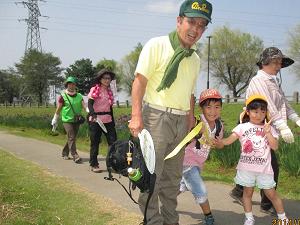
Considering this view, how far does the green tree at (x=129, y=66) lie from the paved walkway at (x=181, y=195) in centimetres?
6455

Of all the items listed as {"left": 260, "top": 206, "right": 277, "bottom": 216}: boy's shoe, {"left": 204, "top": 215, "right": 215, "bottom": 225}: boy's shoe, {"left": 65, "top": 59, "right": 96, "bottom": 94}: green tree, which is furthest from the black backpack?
{"left": 65, "top": 59, "right": 96, "bottom": 94}: green tree

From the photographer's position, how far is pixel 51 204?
18.4 ft

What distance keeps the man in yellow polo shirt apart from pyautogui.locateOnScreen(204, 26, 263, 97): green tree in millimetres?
56925

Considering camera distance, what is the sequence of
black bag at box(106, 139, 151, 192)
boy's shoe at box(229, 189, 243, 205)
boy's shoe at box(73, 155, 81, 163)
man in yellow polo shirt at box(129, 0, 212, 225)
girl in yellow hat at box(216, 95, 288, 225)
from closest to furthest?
1. black bag at box(106, 139, 151, 192)
2. man in yellow polo shirt at box(129, 0, 212, 225)
3. girl in yellow hat at box(216, 95, 288, 225)
4. boy's shoe at box(229, 189, 243, 205)
5. boy's shoe at box(73, 155, 81, 163)

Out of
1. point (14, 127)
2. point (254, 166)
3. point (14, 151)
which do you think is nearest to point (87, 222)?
point (254, 166)

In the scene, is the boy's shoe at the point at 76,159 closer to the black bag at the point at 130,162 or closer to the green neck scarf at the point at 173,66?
the black bag at the point at 130,162

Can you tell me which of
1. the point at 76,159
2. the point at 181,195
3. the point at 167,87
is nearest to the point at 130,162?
the point at 167,87

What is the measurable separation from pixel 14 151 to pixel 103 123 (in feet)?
12.1

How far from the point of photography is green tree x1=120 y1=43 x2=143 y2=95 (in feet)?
245

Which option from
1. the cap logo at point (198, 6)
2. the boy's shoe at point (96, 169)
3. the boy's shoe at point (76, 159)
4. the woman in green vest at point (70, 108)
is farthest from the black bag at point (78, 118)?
the cap logo at point (198, 6)

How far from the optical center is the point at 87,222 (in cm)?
490

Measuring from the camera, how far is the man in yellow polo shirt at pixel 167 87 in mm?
4027

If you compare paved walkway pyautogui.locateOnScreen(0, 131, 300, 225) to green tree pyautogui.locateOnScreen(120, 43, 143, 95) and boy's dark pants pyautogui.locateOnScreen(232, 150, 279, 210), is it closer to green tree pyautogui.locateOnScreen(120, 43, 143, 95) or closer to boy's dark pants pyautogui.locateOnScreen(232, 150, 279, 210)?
boy's dark pants pyautogui.locateOnScreen(232, 150, 279, 210)

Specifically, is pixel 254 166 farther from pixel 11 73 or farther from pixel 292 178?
pixel 11 73
